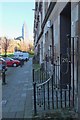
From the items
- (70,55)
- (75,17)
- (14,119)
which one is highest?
(75,17)

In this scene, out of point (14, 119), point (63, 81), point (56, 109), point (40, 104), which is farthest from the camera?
point (63, 81)

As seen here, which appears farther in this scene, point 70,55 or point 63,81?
point 63,81

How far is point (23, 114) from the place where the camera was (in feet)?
27.6

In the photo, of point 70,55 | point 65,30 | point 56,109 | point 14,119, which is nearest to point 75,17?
point 70,55

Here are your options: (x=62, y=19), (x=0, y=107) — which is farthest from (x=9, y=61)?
(x=0, y=107)

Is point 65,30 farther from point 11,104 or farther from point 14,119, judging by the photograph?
point 14,119

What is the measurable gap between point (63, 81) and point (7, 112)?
4233 millimetres

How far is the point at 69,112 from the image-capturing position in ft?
25.7

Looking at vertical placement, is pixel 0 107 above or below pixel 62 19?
below

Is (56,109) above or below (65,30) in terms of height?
below

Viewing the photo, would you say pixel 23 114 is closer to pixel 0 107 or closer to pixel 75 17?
pixel 0 107

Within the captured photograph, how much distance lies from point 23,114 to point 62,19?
18.4ft

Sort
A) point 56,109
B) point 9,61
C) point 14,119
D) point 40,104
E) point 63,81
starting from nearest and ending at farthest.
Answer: point 14,119 → point 56,109 → point 40,104 → point 63,81 → point 9,61

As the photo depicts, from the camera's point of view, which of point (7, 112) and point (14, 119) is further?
point (7, 112)
